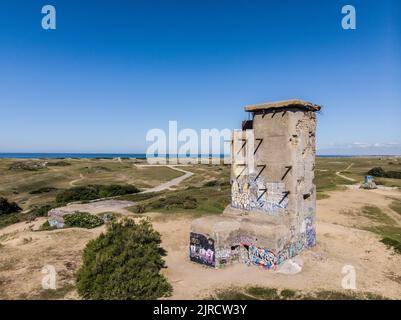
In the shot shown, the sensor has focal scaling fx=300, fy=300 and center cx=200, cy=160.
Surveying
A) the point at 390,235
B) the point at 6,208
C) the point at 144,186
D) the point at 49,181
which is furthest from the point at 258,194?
the point at 49,181

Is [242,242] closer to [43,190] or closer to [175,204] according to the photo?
[175,204]

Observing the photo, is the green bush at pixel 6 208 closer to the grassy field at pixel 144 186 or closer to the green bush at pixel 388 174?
the grassy field at pixel 144 186

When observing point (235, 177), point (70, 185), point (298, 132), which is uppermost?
point (298, 132)

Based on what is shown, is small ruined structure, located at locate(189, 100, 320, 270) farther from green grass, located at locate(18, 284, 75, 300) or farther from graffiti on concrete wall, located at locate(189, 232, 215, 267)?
green grass, located at locate(18, 284, 75, 300)
